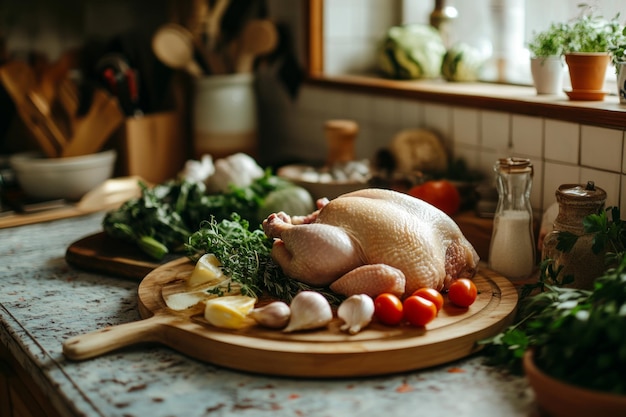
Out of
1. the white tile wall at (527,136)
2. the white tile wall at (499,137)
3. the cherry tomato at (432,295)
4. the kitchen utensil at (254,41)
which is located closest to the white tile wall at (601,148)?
the white tile wall at (499,137)

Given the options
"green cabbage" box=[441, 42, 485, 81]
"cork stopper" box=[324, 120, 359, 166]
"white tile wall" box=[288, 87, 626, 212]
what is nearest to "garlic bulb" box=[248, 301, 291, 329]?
"white tile wall" box=[288, 87, 626, 212]

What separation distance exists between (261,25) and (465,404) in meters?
1.64

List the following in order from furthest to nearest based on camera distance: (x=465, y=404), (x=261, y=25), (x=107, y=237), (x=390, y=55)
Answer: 1. (x=261, y=25)
2. (x=390, y=55)
3. (x=107, y=237)
4. (x=465, y=404)

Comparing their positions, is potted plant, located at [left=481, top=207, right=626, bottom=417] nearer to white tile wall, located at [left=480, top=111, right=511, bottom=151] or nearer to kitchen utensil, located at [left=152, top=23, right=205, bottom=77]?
white tile wall, located at [left=480, top=111, right=511, bottom=151]

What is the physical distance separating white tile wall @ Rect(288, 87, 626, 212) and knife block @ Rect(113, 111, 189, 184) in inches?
18.7

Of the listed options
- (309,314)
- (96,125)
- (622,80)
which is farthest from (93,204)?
(622,80)

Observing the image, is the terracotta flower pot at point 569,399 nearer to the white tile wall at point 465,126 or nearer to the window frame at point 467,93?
the window frame at point 467,93

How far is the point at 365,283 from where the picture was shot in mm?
1214

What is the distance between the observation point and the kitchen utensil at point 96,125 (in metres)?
2.19

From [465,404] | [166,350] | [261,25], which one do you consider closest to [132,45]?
[261,25]

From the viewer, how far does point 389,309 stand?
1160mm

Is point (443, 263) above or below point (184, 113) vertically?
below

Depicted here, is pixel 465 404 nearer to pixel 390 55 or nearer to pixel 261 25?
pixel 390 55

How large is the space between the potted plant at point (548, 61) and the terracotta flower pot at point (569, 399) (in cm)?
91
